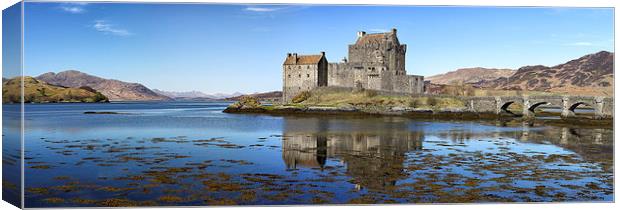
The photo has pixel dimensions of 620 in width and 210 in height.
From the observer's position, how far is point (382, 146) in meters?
17.6

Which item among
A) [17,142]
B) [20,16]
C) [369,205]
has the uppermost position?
[20,16]

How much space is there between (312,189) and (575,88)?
1840 cm

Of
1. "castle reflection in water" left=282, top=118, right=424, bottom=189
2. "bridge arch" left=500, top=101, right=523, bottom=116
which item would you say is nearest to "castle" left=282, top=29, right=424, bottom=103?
"bridge arch" left=500, top=101, right=523, bottom=116

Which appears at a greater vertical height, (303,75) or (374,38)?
(374,38)

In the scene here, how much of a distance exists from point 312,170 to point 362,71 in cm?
2870

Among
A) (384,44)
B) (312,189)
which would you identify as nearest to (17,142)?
(312,189)

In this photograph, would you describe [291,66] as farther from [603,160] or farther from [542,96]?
[603,160]

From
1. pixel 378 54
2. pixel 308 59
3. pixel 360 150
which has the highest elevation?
pixel 378 54

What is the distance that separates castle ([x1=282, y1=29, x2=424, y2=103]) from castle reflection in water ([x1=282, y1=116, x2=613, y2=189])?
1471 cm

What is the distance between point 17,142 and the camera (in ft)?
31.9

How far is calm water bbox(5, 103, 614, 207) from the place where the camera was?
10.3 metres

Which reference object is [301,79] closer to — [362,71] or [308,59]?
[308,59]

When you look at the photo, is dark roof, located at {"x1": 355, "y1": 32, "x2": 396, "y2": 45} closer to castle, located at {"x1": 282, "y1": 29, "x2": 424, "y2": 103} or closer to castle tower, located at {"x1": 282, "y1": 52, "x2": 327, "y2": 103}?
castle, located at {"x1": 282, "y1": 29, "x2": 424, "y2": 103}

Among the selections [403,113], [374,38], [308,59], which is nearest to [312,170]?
[403,113]
